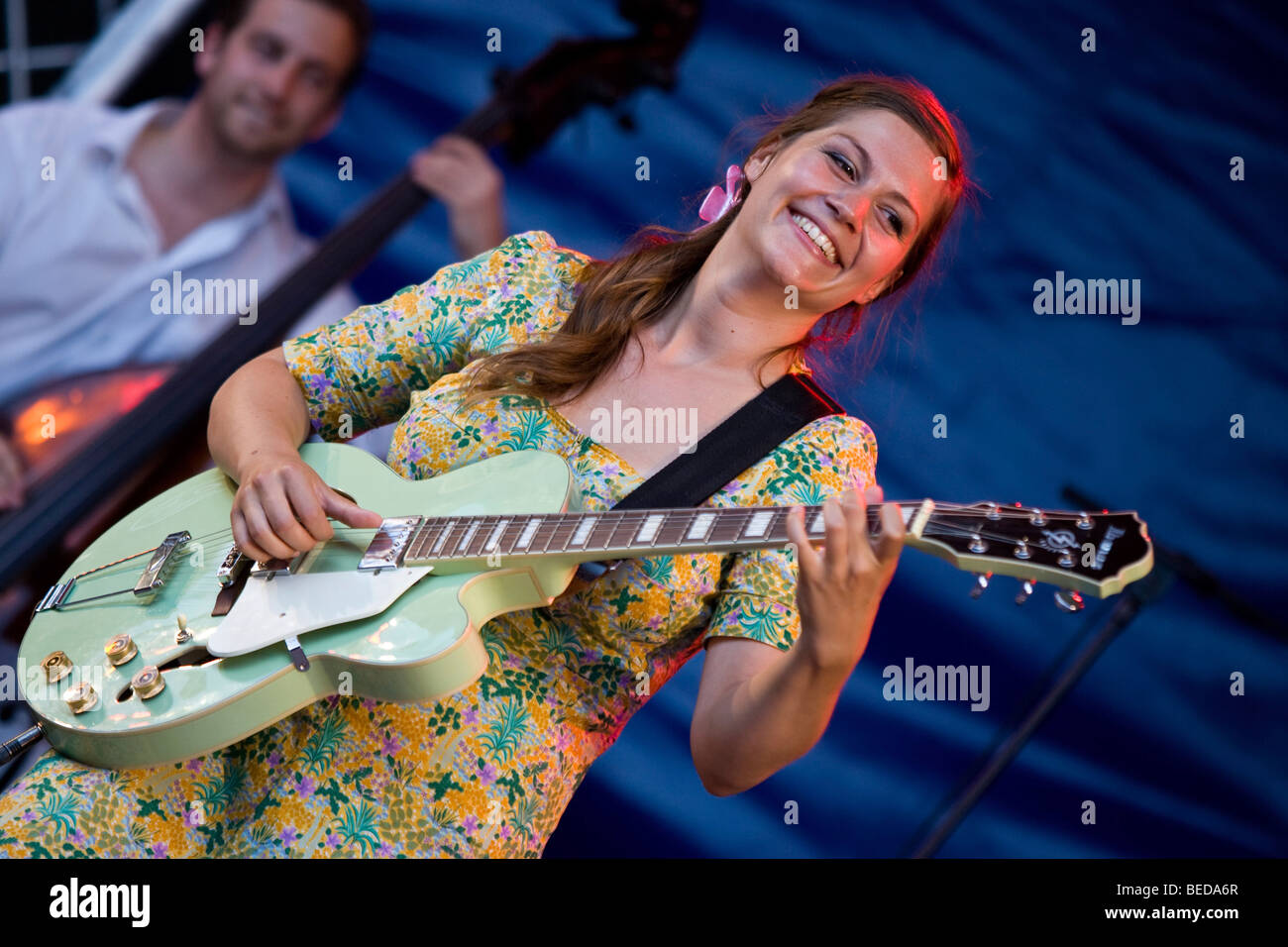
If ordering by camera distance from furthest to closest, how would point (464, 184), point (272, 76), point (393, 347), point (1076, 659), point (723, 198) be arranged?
point (272, 76) → point (464, 184) → point (1076, 659) → point (723, 198) → point (393, 347)

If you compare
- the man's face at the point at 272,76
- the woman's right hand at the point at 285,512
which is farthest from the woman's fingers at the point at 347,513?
the man's face at the point at 272,76

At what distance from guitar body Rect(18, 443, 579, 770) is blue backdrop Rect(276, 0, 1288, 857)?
92 cm

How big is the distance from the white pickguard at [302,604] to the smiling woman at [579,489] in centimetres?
4

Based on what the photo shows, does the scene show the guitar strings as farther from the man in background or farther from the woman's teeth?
the man in background

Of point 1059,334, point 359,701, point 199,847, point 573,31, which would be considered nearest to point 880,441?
point 1059,334

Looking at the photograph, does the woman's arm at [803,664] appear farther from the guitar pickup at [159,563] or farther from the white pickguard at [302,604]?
the guitar pickup at [159,563]

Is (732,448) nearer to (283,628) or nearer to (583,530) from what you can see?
(583,530)

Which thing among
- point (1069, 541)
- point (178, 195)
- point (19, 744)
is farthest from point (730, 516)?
point (178, 195)

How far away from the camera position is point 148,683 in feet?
4.28

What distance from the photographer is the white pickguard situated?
4.31 ft

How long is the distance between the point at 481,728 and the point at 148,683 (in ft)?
1.18

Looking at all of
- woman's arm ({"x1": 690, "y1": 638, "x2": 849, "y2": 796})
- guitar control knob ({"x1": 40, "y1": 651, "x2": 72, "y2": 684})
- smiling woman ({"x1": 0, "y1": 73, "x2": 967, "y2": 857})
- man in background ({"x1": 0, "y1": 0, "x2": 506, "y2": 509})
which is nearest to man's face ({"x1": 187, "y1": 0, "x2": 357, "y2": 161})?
man in background ({"x1": 0, "y1": 0, "x2": 506, "y2": 509})

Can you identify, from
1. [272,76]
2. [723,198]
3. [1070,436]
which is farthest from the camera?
[272,76]

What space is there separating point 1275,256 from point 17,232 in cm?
259
